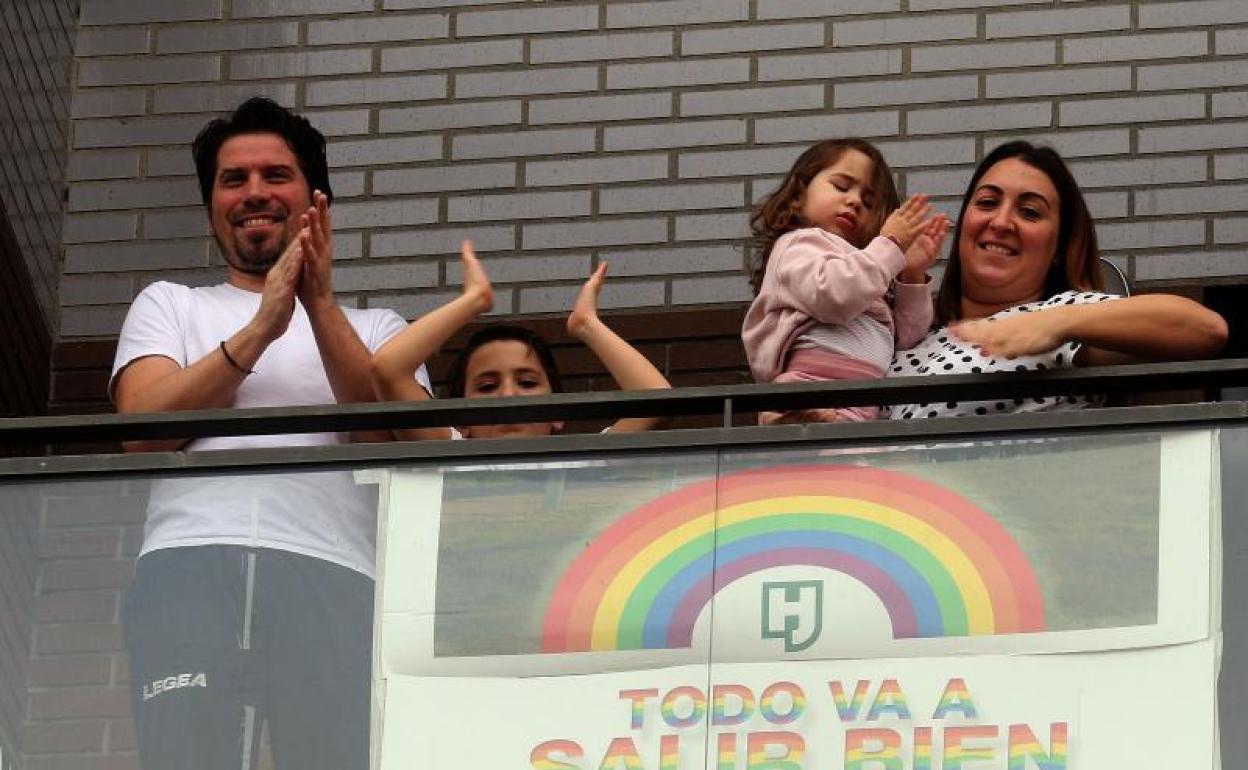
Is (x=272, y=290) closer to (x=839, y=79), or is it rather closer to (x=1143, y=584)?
(x=1143, y=584)

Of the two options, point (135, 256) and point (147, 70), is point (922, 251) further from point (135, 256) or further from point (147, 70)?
point (147, 70)

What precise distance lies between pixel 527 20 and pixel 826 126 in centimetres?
108

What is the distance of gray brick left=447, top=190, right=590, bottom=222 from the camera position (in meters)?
11.1

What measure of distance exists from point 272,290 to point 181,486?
494 millimetres

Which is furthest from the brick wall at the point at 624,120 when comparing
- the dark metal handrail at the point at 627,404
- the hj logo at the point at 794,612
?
the hj logo at the point at 794,612

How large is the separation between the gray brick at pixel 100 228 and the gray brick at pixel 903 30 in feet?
7.67

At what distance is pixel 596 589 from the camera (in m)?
7.81

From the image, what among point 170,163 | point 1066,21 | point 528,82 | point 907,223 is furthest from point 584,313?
point 170,163

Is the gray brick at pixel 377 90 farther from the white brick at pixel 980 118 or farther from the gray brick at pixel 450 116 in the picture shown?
the white brick at pixel 980 118

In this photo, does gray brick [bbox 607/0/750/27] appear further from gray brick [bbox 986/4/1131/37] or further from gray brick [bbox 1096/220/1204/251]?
gray brick [bbox 1096/220/1204/251]

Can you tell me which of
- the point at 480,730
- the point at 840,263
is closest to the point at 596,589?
the point at 480,730

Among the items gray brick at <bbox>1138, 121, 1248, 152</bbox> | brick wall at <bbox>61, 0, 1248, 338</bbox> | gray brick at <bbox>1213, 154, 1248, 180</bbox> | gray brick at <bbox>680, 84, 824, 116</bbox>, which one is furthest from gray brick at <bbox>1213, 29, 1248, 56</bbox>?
gray brick at <bbox>680, 84, 824, 116</bbox>

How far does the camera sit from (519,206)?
11148 mm

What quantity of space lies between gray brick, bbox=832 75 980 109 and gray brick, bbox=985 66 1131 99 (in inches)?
3.5
